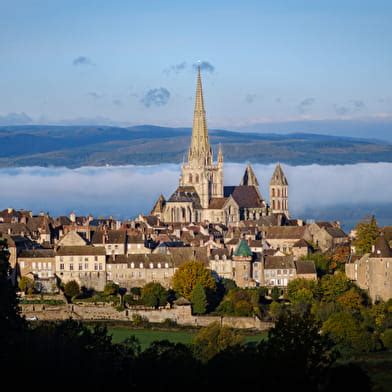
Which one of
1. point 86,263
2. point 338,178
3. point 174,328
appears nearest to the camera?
point 174,328

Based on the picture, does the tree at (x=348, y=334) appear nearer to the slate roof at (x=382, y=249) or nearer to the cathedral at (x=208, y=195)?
the slate roof at (x=382, y=249)

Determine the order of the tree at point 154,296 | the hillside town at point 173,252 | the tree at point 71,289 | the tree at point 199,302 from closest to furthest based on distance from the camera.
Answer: the tree at point 199,302, the tree at point 154,296, the tree at point 71,289, the hillside town at point 173,252

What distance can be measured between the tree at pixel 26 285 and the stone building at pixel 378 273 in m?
13.7

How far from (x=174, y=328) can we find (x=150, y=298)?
2184 millimetres

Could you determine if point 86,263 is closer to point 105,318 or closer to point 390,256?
point 105,318

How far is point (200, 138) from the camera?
97438mm

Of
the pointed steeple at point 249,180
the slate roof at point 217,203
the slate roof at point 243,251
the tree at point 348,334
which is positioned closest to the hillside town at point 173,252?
the slate roof at point 243,251

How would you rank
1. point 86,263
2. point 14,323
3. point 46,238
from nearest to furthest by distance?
1. point 14,323
2. point 86,263
3. point 46,238

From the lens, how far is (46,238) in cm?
6681

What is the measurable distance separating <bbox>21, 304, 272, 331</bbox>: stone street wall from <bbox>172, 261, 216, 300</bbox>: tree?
4.08 feet

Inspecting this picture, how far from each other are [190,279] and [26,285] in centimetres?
687

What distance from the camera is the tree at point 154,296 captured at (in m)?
56.0

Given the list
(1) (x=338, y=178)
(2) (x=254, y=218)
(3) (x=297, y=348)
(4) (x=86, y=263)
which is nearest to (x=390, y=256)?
(4) (x=86, y=263)

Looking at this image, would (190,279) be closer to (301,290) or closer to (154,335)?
(301,290)
